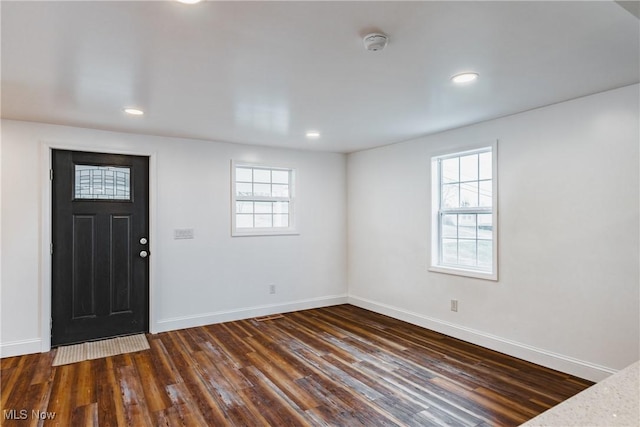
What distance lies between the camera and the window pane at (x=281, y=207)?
5.35 m

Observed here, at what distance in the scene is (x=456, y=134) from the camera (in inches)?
163

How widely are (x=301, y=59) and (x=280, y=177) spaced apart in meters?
3.15

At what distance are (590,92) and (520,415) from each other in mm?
2523

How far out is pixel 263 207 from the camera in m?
5.25

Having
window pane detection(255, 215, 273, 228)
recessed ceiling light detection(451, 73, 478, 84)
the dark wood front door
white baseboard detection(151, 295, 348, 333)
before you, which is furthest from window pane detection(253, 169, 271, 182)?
recessed ceiling light detection(451, 73, 478, 84)

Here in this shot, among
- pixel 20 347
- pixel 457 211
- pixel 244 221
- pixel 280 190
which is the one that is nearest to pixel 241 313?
pixel 244 221

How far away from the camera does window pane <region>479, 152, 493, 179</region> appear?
12.8ft

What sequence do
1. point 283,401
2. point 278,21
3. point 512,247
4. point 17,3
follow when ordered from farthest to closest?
1. point 512,247
2. point 283,401
3. point 278,21
4. point 17,3

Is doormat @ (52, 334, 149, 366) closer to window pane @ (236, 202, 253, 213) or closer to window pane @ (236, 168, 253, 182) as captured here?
window pane @ (236, 202, 253, 213)

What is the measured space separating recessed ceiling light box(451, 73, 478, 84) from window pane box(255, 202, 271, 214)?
322cm

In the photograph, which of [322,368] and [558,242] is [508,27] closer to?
[558,242]

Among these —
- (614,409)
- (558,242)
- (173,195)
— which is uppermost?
(173,195)

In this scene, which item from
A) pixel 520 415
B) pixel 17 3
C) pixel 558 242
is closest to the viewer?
pixel 17 3

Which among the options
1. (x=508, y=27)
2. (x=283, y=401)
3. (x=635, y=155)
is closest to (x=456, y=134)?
(x=635, y=155)
